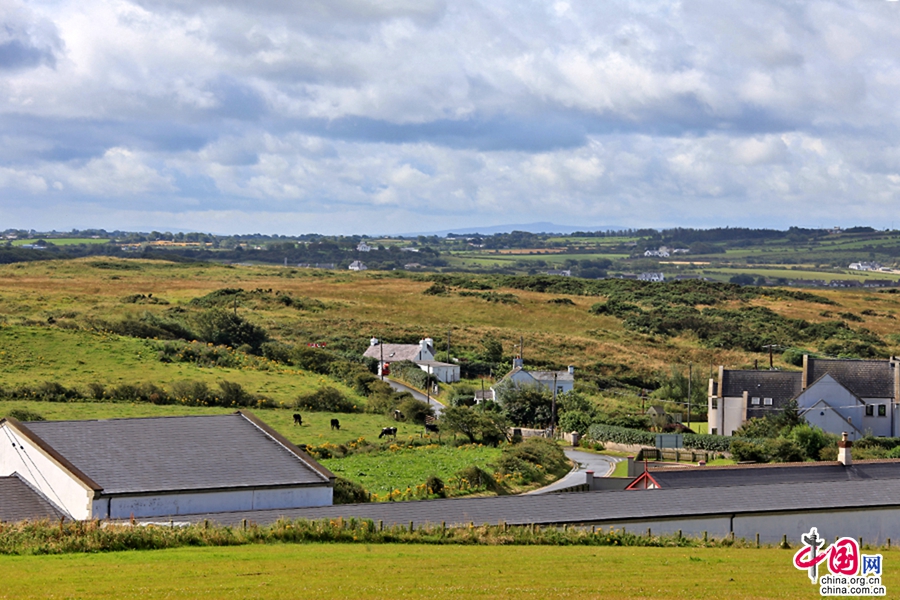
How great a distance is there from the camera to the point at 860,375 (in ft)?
186

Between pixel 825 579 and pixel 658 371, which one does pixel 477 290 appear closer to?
pixel 658 371

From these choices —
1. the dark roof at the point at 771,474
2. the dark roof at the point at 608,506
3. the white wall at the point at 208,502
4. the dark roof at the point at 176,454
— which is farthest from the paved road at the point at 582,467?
the white wall at the point at 208,502

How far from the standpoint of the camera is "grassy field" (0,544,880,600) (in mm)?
17312

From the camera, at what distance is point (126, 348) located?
6506 centimetres

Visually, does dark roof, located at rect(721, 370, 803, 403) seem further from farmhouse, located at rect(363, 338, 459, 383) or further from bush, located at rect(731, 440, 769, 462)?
farmhouse, located at rect(363, 338, 459, 383)

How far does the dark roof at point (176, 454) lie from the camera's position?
2642 centimetres

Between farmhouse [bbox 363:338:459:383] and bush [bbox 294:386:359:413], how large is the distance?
1812 centimetres

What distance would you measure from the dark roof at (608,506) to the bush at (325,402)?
28.3 meters

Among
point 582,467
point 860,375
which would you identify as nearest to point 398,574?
point 582,467

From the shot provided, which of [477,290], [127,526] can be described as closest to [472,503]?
[127,526]

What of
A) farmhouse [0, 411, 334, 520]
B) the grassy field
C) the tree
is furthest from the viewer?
the tree

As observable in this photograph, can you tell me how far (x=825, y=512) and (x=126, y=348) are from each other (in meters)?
49.2

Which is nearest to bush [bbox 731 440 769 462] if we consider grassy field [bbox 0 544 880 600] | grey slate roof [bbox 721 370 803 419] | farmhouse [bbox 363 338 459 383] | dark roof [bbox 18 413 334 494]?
grey slate roof [bbox 721 370 803 419]

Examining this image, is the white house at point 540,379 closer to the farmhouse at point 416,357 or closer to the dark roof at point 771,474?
the farmhouse at point 416,357
